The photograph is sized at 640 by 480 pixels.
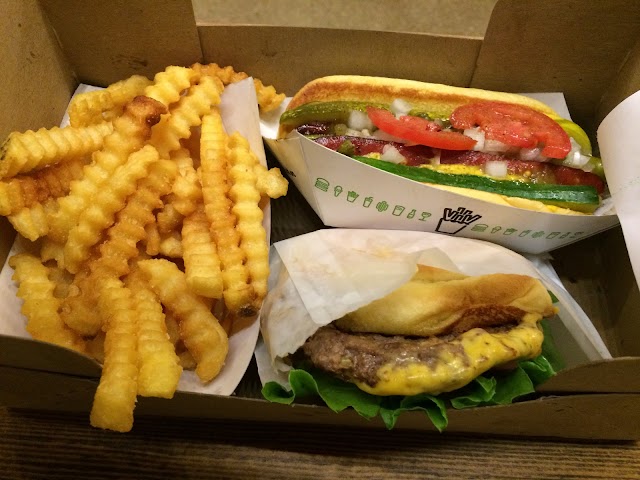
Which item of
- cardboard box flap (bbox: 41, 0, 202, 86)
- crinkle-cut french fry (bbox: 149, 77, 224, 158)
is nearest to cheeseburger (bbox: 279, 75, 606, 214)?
crinkle-cut french fry (bbox: 149, 77, 224, 158)

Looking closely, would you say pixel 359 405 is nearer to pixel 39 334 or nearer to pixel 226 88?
pixel 39 334

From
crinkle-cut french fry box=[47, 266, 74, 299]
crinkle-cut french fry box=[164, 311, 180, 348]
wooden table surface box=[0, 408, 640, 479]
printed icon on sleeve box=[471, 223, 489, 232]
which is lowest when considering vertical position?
wooden table surface box=[0, 408, 640, 479]

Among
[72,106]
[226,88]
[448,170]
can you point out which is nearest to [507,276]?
[448,170]

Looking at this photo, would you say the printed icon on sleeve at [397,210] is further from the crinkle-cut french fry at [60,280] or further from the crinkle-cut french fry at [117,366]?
the crinkle-cut french fry at [60,280]

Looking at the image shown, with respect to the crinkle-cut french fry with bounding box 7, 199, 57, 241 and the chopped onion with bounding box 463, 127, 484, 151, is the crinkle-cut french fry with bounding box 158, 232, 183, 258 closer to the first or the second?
the crinkle-cut french fry with bounding box 7, 199, 57, 241

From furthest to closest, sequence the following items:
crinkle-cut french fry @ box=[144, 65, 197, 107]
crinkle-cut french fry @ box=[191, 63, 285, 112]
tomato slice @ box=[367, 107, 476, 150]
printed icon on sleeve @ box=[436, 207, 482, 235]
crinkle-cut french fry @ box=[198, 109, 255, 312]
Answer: crinkle-cut french fry @ box=[191, 63, 285, 112] → tomato slice @ box=[367, 107, 476, 150] → printed icon on sleeve @ box=[436, 207, 482, 235] → crinkle-cut french fry @ box=[144, 65, 197, 107] → crinkle-cut french fry @ box=[198, 109, 255, 312]

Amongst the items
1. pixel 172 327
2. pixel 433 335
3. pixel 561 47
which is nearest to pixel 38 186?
pixel 172 327

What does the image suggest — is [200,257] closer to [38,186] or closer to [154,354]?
[154,354]

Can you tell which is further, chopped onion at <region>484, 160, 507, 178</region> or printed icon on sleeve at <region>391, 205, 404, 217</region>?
chopped onion at <region>484, 160, 507, 178</region>
